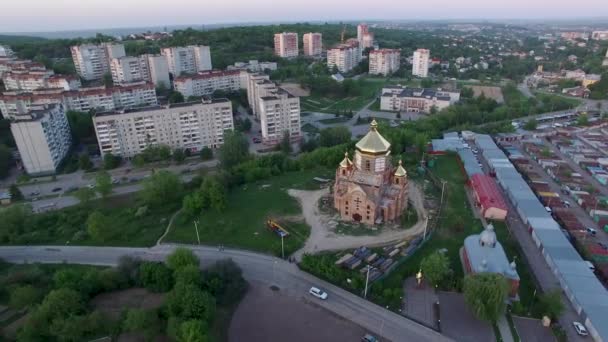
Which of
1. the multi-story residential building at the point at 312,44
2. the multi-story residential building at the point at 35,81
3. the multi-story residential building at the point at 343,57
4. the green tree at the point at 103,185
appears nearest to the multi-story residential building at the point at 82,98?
the multi-story residential building at the point at 35,81

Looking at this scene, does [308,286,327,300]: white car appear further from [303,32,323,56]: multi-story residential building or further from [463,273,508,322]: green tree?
[303,32,323,56]: multi-story residential building

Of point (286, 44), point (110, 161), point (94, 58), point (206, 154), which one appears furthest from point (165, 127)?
point (286, 44)

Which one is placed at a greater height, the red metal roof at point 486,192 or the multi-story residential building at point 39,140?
the multi-story residential building at point 39,140

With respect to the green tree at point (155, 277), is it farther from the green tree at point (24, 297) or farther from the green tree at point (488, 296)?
the green tree at point (488, 296)

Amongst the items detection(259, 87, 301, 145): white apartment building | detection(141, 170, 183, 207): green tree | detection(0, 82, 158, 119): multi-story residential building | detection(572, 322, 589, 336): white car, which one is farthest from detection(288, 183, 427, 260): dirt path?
detection(0, 82, 158, 119): multi-story residential building

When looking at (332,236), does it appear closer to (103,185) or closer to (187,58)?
(103,185)

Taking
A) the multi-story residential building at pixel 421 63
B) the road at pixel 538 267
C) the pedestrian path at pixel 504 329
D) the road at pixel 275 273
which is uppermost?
the multi-story residential building at pixel 421 63
